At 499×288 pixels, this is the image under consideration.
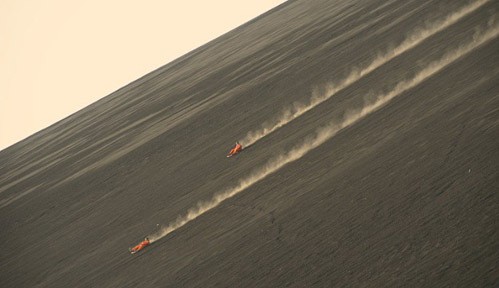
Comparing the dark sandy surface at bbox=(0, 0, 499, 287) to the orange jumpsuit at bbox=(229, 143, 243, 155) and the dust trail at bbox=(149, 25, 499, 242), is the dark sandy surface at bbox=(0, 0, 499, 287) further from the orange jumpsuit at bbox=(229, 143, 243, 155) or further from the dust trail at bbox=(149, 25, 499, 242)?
the orange jumpsuit at bbox=(229, 143, 243, 155)

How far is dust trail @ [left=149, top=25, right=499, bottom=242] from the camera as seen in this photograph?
2922cm

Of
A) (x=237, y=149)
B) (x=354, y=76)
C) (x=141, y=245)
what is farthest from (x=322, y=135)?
(x=141, y=245)

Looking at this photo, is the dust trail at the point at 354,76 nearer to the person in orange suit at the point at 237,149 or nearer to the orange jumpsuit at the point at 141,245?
the person in orange suit at the point at 237,149

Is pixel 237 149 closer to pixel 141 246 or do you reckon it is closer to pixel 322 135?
pixel 322 135

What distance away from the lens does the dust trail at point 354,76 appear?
122 feet

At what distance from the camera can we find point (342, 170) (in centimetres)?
2484

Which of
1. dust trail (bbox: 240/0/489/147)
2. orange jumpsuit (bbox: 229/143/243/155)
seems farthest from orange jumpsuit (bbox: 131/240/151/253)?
dust trail (bbox: 240/0/489/147)

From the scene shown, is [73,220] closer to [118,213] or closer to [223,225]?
[118,213]

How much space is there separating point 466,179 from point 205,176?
1866 cm

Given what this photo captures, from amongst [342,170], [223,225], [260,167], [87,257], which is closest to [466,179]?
[342,170]

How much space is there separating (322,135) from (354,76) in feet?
32.6

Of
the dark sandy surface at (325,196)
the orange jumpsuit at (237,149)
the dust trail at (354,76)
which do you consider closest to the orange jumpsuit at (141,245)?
the dark sandy surface at (325,196)

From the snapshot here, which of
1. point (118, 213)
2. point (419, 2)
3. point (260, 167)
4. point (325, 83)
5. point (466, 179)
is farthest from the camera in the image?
point (419, 2)

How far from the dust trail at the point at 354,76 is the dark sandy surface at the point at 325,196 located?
113cm
